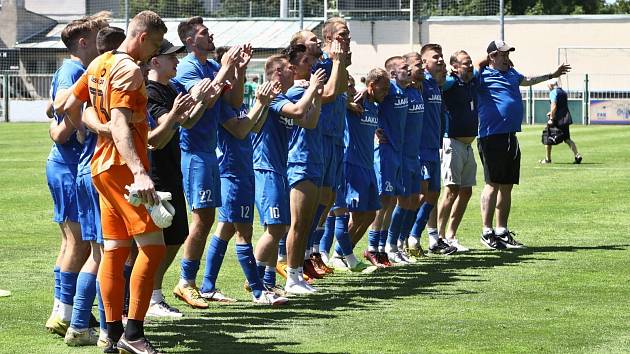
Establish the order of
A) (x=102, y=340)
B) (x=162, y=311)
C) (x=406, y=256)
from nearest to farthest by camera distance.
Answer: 1. (x=102, y=340)
2. (x=162, y=311)
3. (x=406, y=256)

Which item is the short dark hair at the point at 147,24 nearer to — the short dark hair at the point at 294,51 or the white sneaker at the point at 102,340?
the white sneaker at the point at 102,340

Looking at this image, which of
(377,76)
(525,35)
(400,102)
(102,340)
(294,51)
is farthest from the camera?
(525,35)

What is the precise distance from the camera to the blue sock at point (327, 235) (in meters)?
12.9

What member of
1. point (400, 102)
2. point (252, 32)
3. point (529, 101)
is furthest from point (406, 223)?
point (252, 32)

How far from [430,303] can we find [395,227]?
3.04m

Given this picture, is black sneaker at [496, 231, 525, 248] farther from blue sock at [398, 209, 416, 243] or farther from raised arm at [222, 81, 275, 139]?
raised arm at [222, 81, 275, 139]

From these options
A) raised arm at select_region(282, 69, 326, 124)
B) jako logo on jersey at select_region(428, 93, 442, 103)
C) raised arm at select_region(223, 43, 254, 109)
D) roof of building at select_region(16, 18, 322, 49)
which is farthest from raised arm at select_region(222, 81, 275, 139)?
roof of building at select_region(16, 18, 322, 49)

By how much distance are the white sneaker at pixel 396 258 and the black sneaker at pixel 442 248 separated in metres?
0.90

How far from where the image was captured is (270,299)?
10.0 meters

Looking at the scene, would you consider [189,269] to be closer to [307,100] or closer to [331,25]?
[307,100]

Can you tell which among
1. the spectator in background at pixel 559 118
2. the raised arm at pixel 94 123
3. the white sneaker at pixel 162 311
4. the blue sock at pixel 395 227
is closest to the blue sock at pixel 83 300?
the raised arm at pixel 94 123

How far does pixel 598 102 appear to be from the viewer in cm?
5062

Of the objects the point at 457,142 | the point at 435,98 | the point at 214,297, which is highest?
the point at 435,98

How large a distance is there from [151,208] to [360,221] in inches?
215
